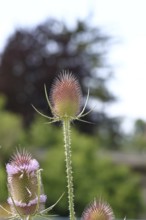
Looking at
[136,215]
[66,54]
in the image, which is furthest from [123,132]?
[136,215]

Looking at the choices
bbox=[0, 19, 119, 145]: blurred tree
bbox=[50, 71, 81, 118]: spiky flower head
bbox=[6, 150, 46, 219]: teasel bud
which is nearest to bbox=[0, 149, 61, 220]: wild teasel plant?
bbox=[6, 150, 46, 219]: teasel bud

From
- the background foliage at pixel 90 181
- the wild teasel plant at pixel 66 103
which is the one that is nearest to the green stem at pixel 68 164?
the wild teasel plant at pixel 66 103

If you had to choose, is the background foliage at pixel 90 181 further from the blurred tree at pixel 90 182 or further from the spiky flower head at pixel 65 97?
the spiky flower head at pixel 65 97

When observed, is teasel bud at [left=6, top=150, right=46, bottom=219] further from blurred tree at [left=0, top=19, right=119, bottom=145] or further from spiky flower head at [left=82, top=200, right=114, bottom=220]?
blurred tree at [left=0, top=19, right=119, bottom=145]

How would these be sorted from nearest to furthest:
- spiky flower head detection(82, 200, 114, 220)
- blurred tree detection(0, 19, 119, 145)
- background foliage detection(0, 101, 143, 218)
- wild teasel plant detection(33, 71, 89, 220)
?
spiky flower head detection(82, 200, 114, 220), wild teasel plant detection(33, 71, 89, 220), background foliage detection(0, 101, 143, 218), blurred tree detection(0, 19, 119, 145)

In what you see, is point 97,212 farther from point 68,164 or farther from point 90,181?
point 90,181

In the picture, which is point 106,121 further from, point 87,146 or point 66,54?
point 87,146
